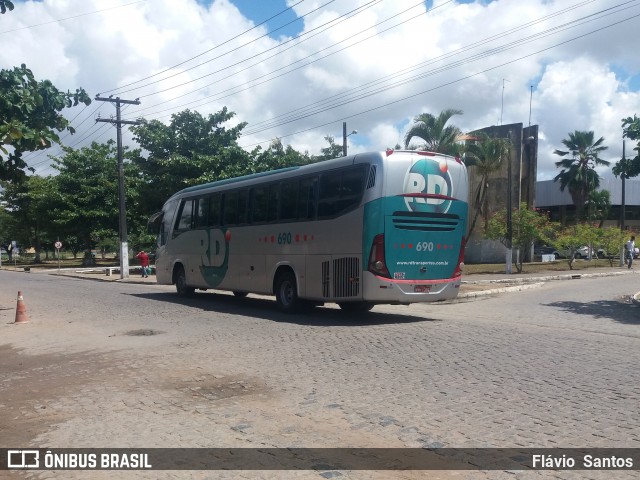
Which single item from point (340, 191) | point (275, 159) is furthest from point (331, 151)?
point (340, 191)

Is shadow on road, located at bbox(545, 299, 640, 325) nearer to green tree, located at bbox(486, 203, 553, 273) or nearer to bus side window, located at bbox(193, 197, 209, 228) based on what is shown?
bus side window, located at bbox(193, 197, 209, 228)

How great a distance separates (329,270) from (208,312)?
4.17 m

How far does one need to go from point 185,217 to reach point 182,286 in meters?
2.39

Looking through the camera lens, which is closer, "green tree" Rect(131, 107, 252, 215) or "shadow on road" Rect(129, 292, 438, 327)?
"shadow on road" Rect(129, 292, 438, 327)

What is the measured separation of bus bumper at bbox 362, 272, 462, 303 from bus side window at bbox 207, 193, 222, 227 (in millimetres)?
6874

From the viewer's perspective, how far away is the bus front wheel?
2042cm

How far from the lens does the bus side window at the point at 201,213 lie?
738 inches

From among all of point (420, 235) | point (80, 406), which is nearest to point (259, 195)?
point (420, 235)

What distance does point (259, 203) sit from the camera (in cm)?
1617

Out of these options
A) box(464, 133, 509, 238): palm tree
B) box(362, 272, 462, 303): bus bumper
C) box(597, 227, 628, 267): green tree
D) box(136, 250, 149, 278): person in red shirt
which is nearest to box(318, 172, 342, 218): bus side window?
box(362, 272, 462, 303): bus bumper

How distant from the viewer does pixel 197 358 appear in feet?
31.0

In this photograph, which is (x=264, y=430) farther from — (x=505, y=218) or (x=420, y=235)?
(x=505, y=218)

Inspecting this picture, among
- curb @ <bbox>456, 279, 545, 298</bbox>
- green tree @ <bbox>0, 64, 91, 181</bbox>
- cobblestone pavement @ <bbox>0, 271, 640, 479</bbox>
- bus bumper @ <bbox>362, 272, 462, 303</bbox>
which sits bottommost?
cobblestone pavement @ <bbox>0, 271, 640, 479</bbox>

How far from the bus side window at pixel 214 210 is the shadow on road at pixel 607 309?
990cm
